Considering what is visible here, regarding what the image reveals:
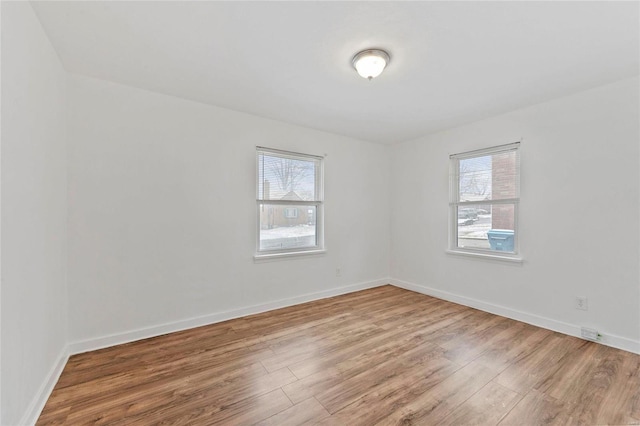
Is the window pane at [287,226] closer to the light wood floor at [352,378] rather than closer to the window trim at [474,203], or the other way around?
the light wood floor at [352,378]

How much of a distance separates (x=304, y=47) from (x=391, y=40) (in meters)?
0.63

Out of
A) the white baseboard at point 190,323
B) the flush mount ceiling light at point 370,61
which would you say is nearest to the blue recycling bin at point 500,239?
the white baseboard at point 190,323

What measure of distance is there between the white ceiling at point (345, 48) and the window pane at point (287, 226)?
1.36m

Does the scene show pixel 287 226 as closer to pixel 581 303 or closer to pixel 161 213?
pixel 161 213

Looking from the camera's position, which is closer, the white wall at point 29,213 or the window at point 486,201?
the white wall at point 29,213

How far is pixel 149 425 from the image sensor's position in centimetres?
155

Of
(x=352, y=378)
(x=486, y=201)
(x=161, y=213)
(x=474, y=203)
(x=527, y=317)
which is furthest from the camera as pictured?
(x=474, y=203)

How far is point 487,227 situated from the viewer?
3527mm

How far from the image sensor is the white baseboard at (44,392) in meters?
1.53

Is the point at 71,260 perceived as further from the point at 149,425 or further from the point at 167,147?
the point at 149,425

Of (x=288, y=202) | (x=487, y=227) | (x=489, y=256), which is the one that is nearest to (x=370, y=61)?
(x=288, y=202)

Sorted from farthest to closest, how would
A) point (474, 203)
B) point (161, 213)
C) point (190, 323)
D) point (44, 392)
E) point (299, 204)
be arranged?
1. point (299, 204)
2. point (474, 203)
3. point (190, 323)
4. point (161, 213)
5. point (44, 392)

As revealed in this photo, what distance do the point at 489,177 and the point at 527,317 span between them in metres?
1.72

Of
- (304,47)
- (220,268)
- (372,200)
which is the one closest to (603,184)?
(372,200)
